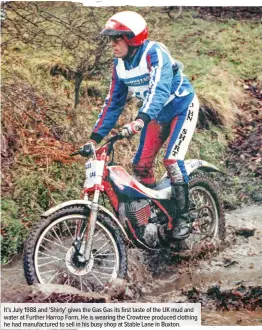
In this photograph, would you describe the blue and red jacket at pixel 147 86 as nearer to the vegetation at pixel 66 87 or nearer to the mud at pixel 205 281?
the vegetation at pixel 66 87

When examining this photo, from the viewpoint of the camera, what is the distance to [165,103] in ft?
20.3

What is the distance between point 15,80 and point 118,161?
1342 millimetres

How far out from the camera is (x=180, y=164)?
20.6 ft

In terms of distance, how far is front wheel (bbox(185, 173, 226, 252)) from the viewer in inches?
254

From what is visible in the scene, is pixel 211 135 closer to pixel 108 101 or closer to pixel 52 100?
pixel 108 101

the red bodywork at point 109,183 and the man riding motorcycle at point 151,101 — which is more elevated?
the man riding motorcycle at point 151,101

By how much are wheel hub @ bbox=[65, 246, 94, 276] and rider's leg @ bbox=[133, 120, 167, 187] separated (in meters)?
0.93

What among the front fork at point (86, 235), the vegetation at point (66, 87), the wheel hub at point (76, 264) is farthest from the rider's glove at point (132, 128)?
the wheel hub at point (76, 264)

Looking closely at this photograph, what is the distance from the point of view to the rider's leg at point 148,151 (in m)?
6.23

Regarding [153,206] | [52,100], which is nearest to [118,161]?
[153,206]

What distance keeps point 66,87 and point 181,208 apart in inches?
65.7

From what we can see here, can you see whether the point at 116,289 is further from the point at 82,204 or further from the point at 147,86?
the point at 147,86

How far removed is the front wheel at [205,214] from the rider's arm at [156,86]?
80 cm

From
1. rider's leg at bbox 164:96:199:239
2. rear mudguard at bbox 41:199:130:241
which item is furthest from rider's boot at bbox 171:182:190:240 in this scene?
rear mudguard at bbox 41:199:130:241
